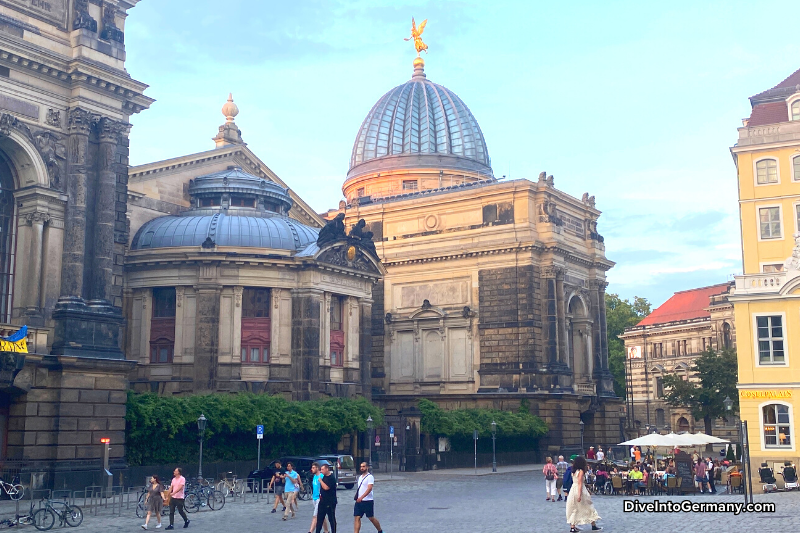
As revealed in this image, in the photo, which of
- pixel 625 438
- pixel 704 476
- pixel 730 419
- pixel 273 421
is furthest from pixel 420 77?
pixel 704 476

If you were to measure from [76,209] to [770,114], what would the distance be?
104ft

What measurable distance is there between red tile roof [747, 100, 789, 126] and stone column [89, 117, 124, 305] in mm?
29467

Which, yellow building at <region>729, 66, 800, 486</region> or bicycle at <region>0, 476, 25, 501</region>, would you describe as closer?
bicycle at <region>0, 476, 25, 501</region>

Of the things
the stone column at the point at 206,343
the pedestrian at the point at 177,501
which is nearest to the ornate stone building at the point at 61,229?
the pedestrian at the point at 177,501

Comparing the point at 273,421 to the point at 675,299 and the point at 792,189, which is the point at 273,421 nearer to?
the point at 792,189

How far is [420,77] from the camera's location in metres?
90.1

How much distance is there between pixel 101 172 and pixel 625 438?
1987 inches

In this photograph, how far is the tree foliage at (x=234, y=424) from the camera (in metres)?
39.5

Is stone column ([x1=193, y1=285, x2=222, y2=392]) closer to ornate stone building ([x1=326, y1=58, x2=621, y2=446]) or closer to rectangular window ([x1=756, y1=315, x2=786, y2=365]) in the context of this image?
ornate stone building ([x1=326, y1=58, x2=621, y2=446])

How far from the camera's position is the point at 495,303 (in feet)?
210

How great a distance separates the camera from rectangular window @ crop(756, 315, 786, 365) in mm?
39688

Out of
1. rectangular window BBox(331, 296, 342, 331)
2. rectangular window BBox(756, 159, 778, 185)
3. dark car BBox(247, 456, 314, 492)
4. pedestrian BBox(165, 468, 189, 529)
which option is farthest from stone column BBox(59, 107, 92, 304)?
rectangular window BBox(756, 159, 778, 185)

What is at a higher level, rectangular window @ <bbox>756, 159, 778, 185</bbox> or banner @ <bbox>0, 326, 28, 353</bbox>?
rectangular window @ <bbox>756, 159, 778, 185</bbox>

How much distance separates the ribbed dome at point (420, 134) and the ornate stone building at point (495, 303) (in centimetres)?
780
